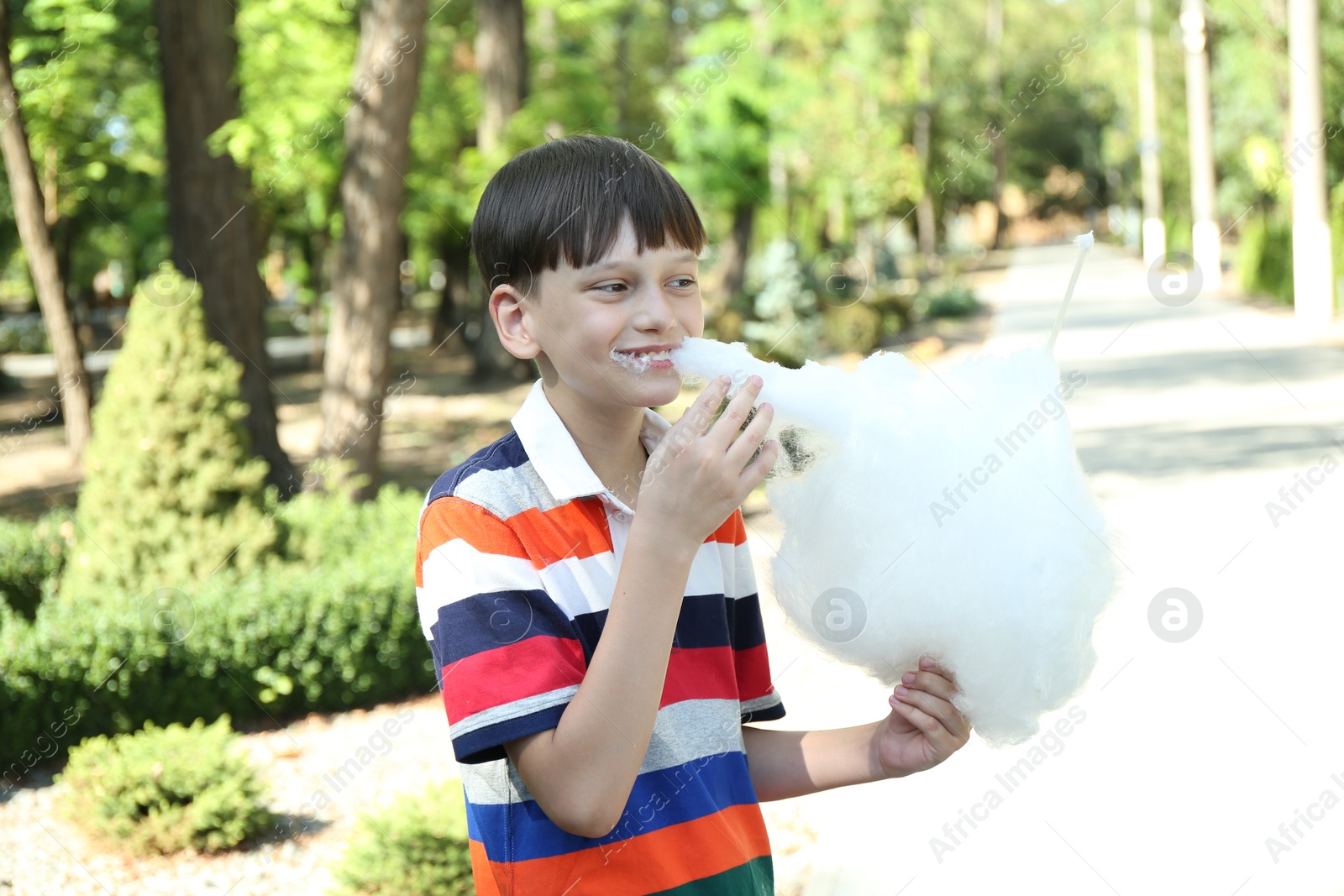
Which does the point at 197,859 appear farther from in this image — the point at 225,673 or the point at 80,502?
the point at 80,502

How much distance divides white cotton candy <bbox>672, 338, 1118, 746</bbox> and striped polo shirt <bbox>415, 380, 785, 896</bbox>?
0.57 feet

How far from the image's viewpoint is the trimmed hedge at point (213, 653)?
15.6ft

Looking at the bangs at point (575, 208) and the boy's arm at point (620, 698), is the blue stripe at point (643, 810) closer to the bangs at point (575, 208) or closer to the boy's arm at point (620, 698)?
the boy's arm at point (620, 698)

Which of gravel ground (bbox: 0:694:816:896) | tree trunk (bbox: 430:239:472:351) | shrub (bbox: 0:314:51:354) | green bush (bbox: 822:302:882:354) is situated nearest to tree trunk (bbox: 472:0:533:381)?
tree trunk (bbox: 430:239:472:351)

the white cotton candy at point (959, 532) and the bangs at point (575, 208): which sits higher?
the bangs at point (575, 208)

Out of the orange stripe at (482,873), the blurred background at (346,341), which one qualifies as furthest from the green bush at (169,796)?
the orange stripe at (482,873)

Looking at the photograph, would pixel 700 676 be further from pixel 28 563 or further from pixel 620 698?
pixel 28 563

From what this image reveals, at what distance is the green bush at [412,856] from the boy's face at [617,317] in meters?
2.31

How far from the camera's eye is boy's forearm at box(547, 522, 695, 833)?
45.6 inches

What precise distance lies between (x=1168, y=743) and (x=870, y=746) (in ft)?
10.5

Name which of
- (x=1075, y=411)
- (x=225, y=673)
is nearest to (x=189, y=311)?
(x=225, y=673)

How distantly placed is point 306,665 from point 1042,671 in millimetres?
4399

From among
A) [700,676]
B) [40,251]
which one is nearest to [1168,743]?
[700,676]

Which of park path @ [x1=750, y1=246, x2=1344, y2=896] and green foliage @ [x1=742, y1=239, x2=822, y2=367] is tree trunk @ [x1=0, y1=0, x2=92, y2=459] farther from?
green foliage @ [x1=742, y1=239, x2=822, y2=367]
